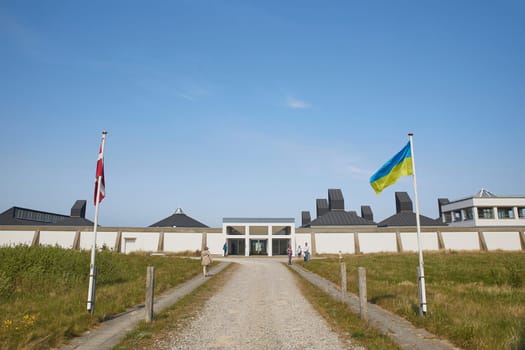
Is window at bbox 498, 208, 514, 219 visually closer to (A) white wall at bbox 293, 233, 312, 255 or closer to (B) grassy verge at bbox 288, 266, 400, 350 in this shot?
(A) white wall at bbox 293, 233, 312, 255

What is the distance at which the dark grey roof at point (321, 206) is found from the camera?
3241 inches

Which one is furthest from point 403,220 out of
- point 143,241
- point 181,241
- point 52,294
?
point 52,294

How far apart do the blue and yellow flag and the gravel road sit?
14.2ft

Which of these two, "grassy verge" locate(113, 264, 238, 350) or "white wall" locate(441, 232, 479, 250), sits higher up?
"white wall" locate(441, 232, 479, 250)

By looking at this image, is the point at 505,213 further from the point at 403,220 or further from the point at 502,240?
the point at 403,220

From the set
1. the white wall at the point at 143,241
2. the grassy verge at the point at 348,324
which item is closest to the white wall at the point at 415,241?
the white wall at the point at 143,241

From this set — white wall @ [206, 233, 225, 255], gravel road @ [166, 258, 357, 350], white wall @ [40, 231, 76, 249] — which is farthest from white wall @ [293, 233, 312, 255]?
gravel road @ [166, 258, 357, 350]

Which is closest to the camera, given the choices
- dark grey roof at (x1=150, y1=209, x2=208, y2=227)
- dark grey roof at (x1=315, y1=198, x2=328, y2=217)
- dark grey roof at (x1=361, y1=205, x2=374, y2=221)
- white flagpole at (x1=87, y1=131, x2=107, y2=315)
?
white flagpole at (x1=87, y1=131, x2=107, y2=315)

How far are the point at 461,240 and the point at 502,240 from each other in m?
5.73

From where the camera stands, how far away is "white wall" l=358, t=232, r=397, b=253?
5153 cm

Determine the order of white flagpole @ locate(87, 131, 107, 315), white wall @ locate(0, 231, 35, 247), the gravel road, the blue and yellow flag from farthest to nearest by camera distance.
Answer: white wall @ locate(0, 231, 35, 247) < the blue and yellow flag < white flagpole @ locate(87, 131, 107, 315) < the gravel road

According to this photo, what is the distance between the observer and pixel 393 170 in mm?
10555

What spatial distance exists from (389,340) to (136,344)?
16.5ft

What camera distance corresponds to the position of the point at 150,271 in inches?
368
